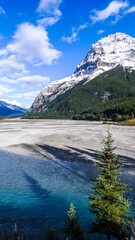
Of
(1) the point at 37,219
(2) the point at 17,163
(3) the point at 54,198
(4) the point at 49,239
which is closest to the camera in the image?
(4) the point at 49,239

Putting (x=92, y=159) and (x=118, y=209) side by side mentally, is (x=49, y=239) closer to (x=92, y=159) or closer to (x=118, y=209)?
(x=118, y=209)

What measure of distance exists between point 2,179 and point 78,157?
14.8 m

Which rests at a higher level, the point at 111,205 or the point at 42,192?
the point at 111,205

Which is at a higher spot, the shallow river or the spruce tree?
the spruce tree

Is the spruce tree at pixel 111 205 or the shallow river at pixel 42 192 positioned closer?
the spruce tree at pixel 111 205

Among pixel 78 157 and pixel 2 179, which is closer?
pixel 2 179

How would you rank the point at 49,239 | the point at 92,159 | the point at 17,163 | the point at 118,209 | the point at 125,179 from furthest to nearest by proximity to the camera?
1. the point at 92,159
2. the point at 17,163
3. the point at 125,179
4. the point at 49,239
5. the point at 118,209

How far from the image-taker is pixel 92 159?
→ 92.7ft

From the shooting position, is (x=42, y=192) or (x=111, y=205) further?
(x=42, y=192)

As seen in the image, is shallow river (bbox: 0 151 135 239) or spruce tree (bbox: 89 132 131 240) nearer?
spruce tree (bbox: 89 132 131 240)

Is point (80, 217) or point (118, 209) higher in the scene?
point (118, 209)

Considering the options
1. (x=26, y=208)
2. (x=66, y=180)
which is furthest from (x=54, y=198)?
(x=66, y=180)

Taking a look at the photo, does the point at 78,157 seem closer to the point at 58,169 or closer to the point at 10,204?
the point at 58,169

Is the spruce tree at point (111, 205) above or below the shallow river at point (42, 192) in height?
above
